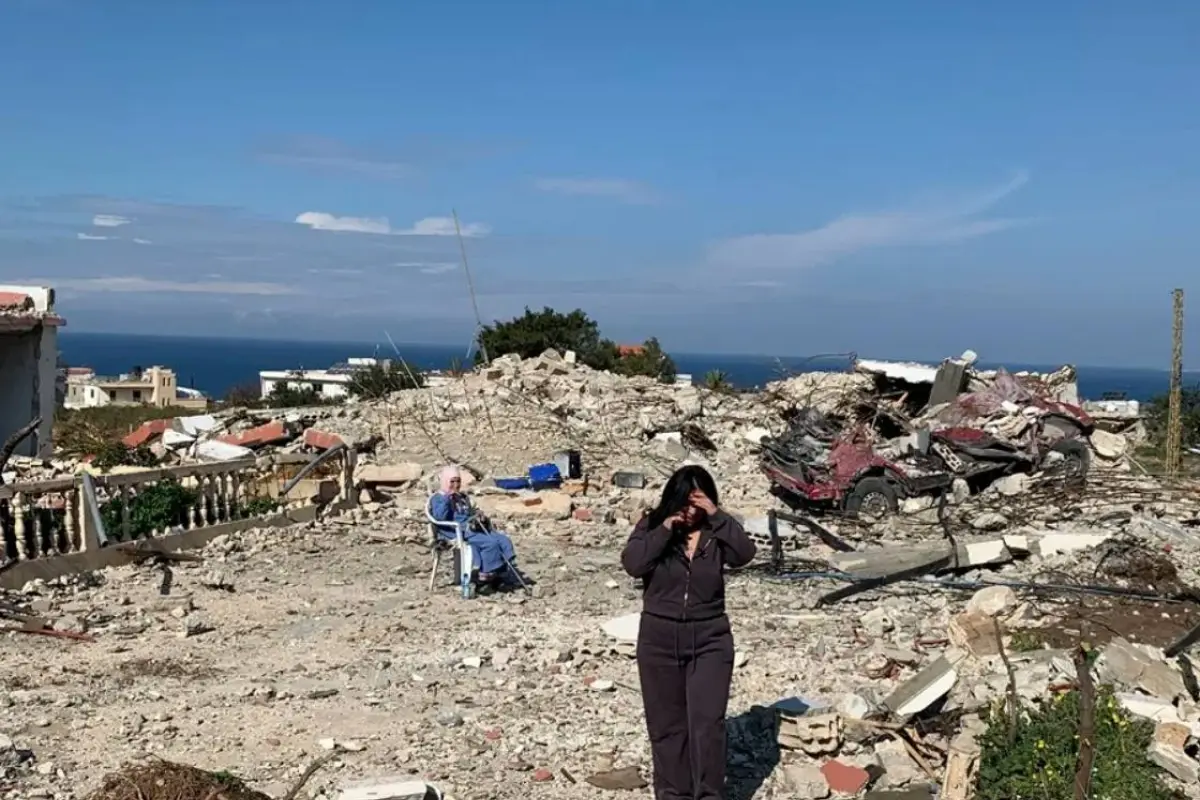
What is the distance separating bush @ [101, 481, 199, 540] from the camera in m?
10.8

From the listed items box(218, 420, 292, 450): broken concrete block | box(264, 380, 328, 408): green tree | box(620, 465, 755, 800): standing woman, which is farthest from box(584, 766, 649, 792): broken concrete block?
box(264, 380, 328, 408): green tree

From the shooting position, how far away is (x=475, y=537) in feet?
32.6

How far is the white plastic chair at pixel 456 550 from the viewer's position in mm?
9820

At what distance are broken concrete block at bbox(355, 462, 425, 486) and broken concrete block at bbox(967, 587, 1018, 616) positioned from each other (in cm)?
982

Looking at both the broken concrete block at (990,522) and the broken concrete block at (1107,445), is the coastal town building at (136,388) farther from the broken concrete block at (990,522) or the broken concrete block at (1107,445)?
the broken concrete block at (990,522)

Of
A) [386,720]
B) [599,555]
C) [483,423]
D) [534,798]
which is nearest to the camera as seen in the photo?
[534,798]

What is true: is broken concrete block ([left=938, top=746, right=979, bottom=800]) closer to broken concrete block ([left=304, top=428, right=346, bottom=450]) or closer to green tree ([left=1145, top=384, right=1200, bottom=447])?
broken concrete block ([left=304, top=428, right=346, bottom=450])

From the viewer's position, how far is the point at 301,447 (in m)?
16.8

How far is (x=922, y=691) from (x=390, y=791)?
9.41ft

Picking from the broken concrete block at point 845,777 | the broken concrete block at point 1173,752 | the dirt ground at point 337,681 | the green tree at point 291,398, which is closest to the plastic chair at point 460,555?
the dirt ground at point 337,681

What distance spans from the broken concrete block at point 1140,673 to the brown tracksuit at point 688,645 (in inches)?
103

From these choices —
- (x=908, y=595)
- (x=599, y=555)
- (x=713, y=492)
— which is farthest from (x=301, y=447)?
(x=713, y=492)

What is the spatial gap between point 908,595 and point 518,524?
5.72 meters

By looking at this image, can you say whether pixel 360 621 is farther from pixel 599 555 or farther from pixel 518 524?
pixel 518 524
